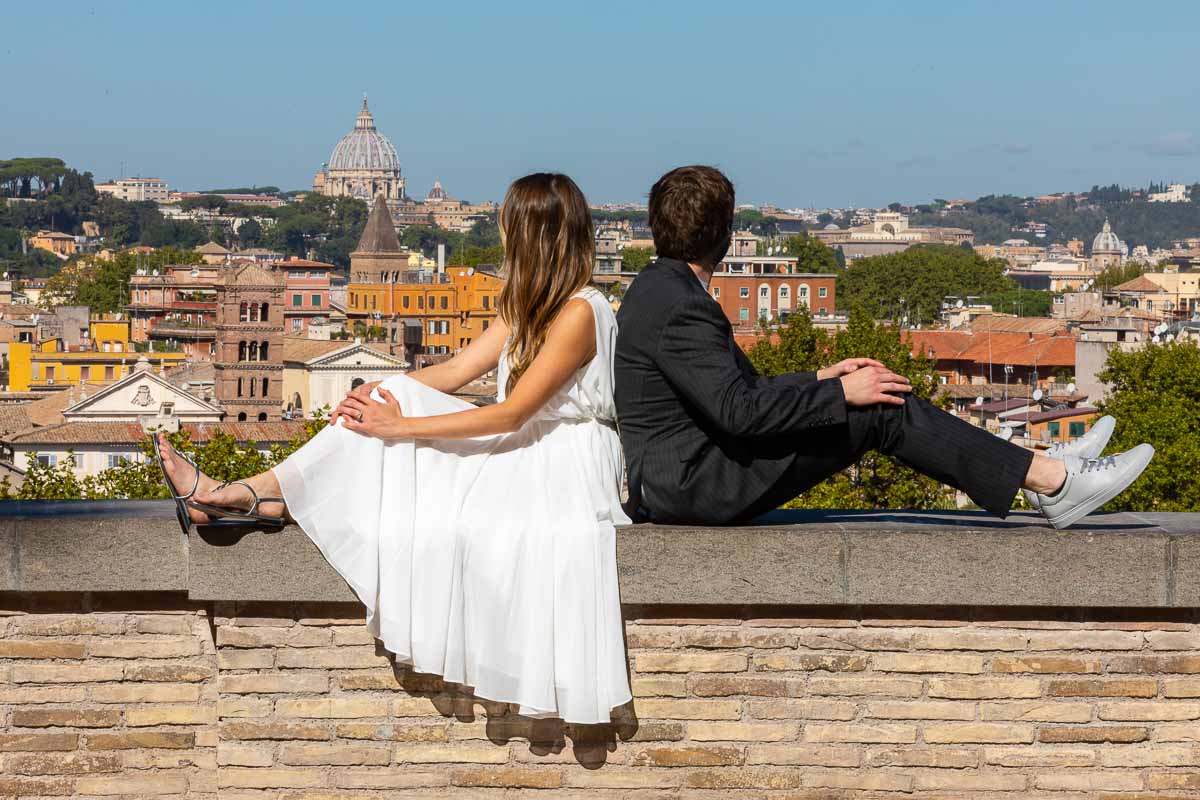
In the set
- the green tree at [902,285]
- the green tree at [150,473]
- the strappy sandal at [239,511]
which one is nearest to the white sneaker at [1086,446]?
the strappy sandal at [239,511]

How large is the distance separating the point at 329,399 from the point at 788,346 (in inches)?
1002

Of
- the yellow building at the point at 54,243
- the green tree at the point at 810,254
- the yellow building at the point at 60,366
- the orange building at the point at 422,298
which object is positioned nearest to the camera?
the yellow building at the point at 60,366

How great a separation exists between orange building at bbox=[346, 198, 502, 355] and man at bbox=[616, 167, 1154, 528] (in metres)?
70.7

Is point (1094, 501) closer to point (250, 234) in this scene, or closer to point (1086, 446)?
point (1086, 446)

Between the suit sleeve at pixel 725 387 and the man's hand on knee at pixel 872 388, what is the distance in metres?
0.02

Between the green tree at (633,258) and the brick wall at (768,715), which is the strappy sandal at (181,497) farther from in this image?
the green tree at (633,258)

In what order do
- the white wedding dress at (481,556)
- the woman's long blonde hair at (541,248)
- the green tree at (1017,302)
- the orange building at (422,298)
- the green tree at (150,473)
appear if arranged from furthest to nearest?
1. the green tree at (1017,302)
2. the orange building at (422,298)
3. the green tree at (150,473)
4. the woman's long blonde hair at (541,248)
5. the white wedding dress at (481,556)

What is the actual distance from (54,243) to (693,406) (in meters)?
153

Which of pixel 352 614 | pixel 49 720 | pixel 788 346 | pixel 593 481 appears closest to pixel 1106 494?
pixel 593 481

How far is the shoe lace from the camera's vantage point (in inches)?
139

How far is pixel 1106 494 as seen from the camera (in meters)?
3.52

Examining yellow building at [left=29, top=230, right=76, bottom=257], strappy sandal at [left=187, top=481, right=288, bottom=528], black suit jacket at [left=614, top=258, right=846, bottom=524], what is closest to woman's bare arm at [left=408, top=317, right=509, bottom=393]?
black suit jacket at [left=614, top=258, right=846, bottom=524]

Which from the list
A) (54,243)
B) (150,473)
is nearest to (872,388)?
(150,473)

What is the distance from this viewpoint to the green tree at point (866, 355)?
26172mm
